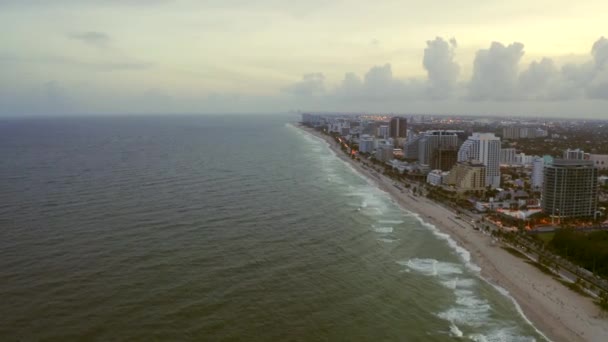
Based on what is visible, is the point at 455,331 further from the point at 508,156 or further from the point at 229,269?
the point at 508,156

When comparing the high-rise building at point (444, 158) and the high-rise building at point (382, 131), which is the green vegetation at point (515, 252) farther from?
the high-rise building at point (382, 131)

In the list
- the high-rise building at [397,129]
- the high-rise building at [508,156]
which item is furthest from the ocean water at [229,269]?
the high-rise building at [397,129]

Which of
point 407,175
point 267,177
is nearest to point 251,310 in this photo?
point 267,177

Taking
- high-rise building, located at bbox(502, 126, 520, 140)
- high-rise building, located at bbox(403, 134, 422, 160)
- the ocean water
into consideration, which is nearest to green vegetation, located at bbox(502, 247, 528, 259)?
the ocean water

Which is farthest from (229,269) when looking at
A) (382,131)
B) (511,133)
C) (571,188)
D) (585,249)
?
(511,133)

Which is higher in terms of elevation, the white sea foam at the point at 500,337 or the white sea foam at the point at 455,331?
the white sea foam at the point at 455,331

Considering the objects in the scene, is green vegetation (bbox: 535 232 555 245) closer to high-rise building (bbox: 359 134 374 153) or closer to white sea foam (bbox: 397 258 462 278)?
white sea foam (bbox: 397 258 462 278)
